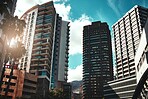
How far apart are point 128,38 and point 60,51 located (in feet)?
179

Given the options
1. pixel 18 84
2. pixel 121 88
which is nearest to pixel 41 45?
pixel 18 84

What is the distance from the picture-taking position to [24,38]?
11488 centimetres

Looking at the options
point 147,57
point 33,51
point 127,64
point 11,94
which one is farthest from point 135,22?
point 147,57

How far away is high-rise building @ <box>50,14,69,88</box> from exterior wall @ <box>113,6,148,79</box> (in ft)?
138

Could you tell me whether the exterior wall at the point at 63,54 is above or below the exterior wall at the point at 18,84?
above

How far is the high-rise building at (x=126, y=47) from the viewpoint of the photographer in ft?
427

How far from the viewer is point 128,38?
146 m

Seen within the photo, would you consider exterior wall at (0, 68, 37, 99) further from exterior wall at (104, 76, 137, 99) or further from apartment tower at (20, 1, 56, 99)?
exterior wall at (104, 76, 137, 99)

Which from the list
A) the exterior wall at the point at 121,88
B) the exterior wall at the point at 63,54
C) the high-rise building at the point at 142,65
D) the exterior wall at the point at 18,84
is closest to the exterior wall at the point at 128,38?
the exterior wall at the point at 121,88

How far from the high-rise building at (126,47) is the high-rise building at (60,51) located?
36.4 meters

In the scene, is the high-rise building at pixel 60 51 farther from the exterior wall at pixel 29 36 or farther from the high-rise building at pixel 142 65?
the high-rise building at pixel 142 65

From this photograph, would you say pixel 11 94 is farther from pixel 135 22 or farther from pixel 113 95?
pixel 135 22

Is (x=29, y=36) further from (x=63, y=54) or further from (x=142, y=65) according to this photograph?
(x=142, y=65)

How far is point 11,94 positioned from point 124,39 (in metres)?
105
